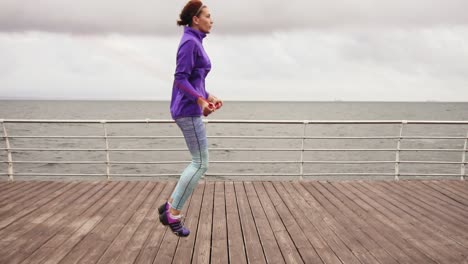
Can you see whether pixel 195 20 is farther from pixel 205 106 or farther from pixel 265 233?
pixel 265 233

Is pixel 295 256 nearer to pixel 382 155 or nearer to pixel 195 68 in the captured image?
pixel 195 68

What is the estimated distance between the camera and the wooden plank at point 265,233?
239cm

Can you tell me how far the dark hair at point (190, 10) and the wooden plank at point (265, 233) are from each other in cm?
193

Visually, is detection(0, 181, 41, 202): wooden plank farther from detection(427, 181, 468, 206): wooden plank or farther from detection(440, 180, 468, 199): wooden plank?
detection(440, 180, 468, 199): wooden plank

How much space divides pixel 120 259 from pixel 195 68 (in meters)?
1.58

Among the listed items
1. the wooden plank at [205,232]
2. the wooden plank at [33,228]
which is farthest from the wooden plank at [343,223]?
the wooden plank at [33,228]

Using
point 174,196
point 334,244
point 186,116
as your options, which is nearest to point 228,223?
point 174,196

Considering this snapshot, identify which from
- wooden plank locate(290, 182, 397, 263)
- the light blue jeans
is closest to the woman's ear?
the light blue jeans

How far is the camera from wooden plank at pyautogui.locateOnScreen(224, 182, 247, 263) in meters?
2.38

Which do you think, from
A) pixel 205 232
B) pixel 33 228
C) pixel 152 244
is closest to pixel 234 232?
pixel 205 232

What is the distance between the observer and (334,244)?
8.55ft

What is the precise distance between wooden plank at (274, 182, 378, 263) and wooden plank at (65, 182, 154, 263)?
5.68ft

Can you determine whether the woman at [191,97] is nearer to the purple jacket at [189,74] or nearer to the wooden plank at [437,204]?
the purple jacket at [189,74]

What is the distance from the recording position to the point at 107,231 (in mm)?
2840
